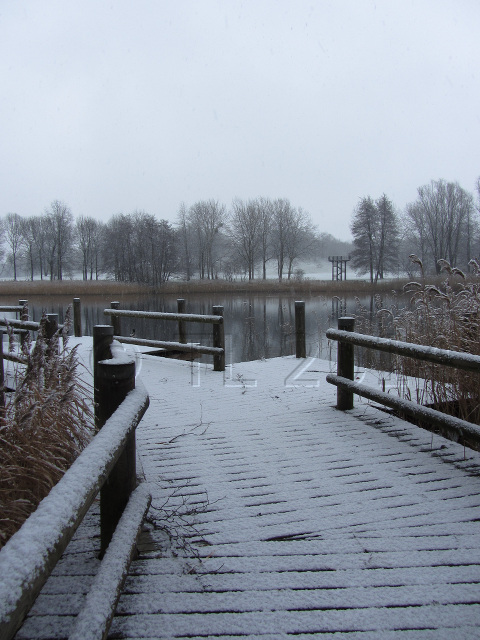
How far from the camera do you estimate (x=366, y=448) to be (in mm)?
4016

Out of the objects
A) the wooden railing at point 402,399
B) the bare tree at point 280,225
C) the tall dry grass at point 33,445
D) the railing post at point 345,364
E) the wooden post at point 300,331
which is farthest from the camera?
the bare tree at point 280,225

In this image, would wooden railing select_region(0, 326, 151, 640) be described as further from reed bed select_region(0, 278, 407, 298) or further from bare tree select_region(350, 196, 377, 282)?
bare tree select_region(350, 196, 377, 282)

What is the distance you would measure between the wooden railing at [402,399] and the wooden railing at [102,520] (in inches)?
89.2

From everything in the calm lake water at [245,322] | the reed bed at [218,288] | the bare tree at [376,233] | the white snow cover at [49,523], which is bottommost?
the calm lake water at [245,322]

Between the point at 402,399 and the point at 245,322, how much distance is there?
Answer: 69.9ft

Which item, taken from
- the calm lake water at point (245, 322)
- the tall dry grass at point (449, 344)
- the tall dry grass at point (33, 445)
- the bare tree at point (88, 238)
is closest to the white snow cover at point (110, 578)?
the tall dry grass at point (33, 445)

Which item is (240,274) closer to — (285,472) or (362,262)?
(362,262)

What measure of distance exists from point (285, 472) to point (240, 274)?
64630 millimetres

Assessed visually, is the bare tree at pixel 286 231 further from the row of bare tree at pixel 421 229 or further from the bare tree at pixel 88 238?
the bare tree at pixel 88 238

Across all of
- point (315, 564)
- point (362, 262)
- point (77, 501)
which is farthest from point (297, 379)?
point (362, 262)

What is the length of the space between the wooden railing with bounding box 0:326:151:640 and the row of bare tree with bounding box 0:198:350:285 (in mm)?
52593

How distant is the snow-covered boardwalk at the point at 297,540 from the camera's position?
2012 millimetres

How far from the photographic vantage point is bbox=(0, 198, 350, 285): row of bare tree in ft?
186

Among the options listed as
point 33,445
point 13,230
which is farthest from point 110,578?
point 13,230
